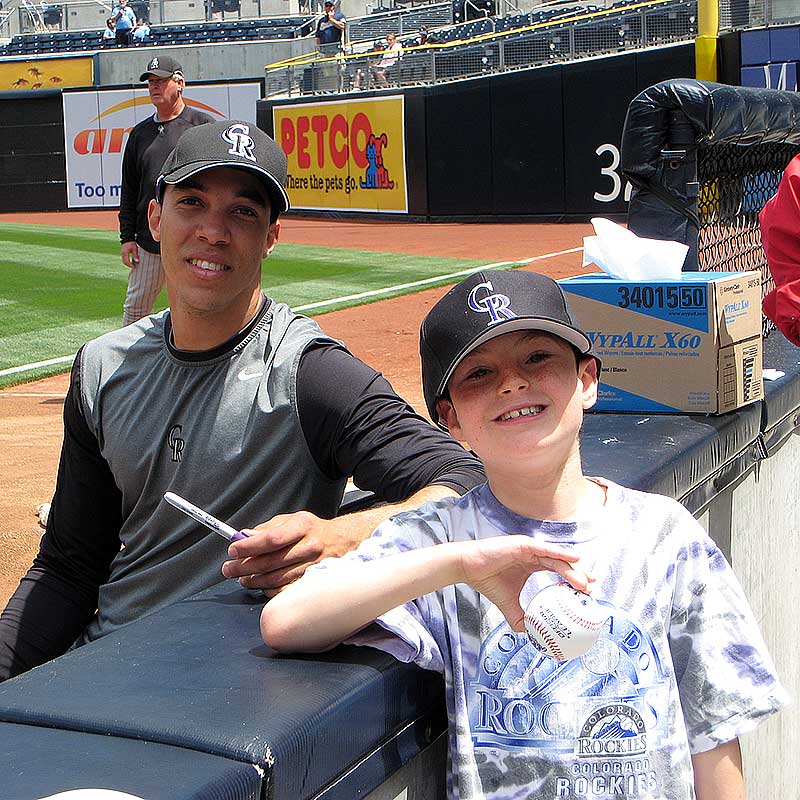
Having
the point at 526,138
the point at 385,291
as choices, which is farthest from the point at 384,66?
the point at 385,291

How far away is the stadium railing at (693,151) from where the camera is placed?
3.41 m

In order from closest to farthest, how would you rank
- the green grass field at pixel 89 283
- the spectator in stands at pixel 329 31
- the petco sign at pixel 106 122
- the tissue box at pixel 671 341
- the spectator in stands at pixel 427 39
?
the tissue box at pixel 671 341
the green grass field at pixel 89 283
the spectator in stands at pixel 427 39
the petco sign at pixel 106 122
the spectator in stands at pixel 329 31

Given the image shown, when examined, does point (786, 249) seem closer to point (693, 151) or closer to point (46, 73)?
point (693, 151)

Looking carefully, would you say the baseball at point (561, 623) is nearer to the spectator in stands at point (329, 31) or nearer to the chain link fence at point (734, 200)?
the chain link fence at point (734, 200)

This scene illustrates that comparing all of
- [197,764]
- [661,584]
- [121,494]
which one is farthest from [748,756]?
[197,764]

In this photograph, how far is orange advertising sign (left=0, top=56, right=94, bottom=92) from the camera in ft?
111

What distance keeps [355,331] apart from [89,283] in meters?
5.23

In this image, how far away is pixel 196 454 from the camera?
2.39 metres

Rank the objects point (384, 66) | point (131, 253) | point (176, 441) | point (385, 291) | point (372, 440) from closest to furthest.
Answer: point (372, 440) → point (176, 441) → point (131, 253) → point (385, 291) → point (384, 66)

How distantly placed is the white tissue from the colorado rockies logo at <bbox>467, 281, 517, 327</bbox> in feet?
5.01

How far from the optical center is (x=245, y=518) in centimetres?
236

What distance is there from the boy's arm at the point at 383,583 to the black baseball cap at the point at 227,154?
1.20 meters

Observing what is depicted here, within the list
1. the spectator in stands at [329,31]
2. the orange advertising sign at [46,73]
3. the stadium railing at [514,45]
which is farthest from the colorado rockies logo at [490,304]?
the orange advertising sign at [46,73]

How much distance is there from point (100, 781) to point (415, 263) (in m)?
16.0
